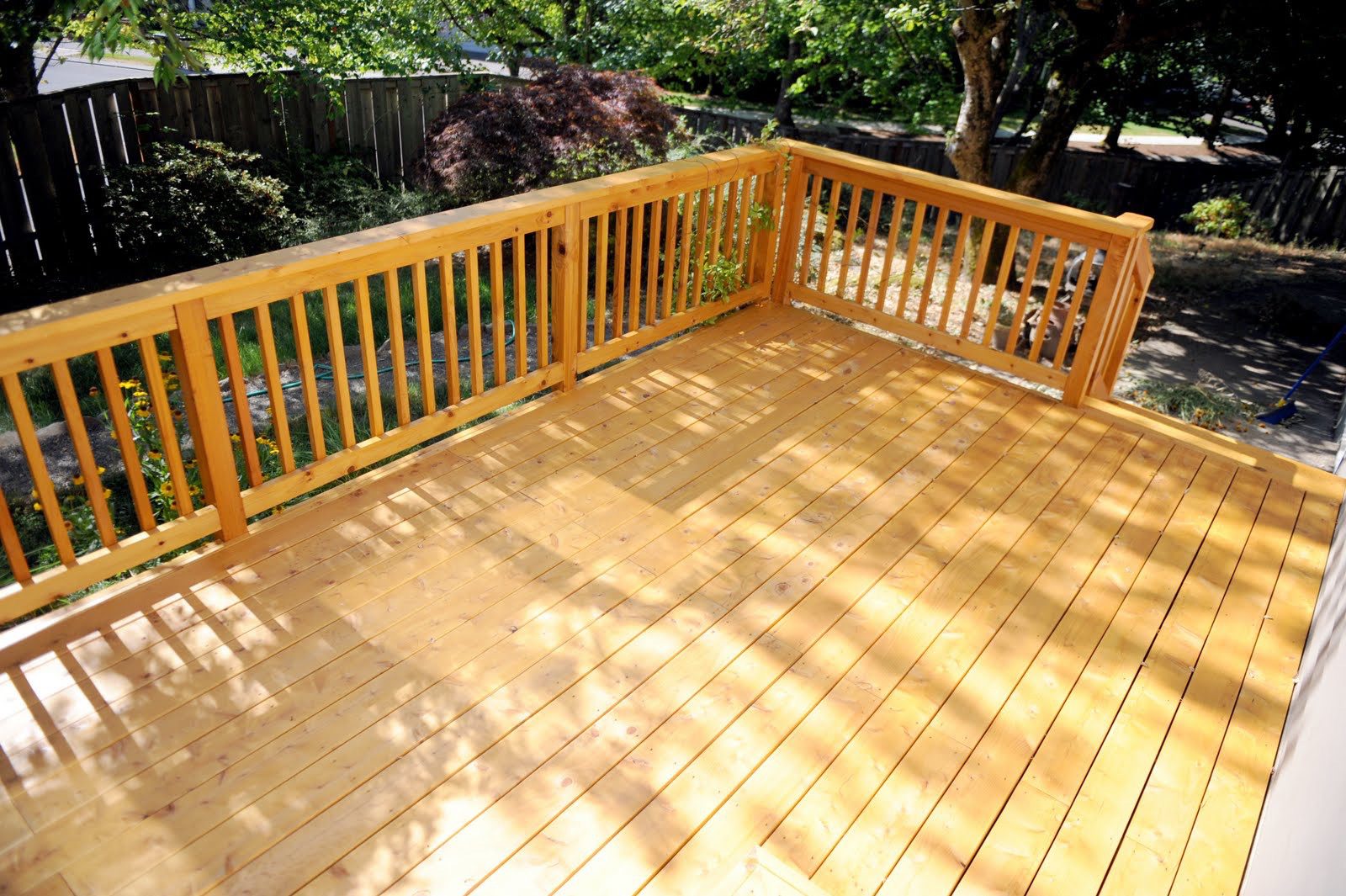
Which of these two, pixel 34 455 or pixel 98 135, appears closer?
pixel 34 455

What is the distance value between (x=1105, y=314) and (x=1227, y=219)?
29.3ft

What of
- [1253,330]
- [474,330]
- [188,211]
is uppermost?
[474,330]

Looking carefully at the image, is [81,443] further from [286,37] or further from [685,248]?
[286,37]

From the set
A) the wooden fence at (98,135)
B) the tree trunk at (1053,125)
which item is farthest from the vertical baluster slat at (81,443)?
the tree trunk at (1053,125)

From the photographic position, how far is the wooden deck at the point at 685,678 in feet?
6.77

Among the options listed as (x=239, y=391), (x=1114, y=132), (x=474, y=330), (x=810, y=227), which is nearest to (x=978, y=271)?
(x=810, y=227)

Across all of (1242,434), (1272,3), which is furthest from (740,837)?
(1272,3)

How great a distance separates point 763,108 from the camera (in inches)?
543

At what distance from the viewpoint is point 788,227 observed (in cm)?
475

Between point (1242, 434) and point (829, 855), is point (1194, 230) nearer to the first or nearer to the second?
point (1242, 434)

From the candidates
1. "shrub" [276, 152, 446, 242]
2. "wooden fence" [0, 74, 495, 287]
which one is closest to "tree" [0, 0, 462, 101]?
"wooden fence" [0, 74, 495, 287]

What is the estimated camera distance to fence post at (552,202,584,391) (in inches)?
140

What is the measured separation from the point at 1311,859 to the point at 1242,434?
17.8 ft

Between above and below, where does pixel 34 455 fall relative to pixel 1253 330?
above
